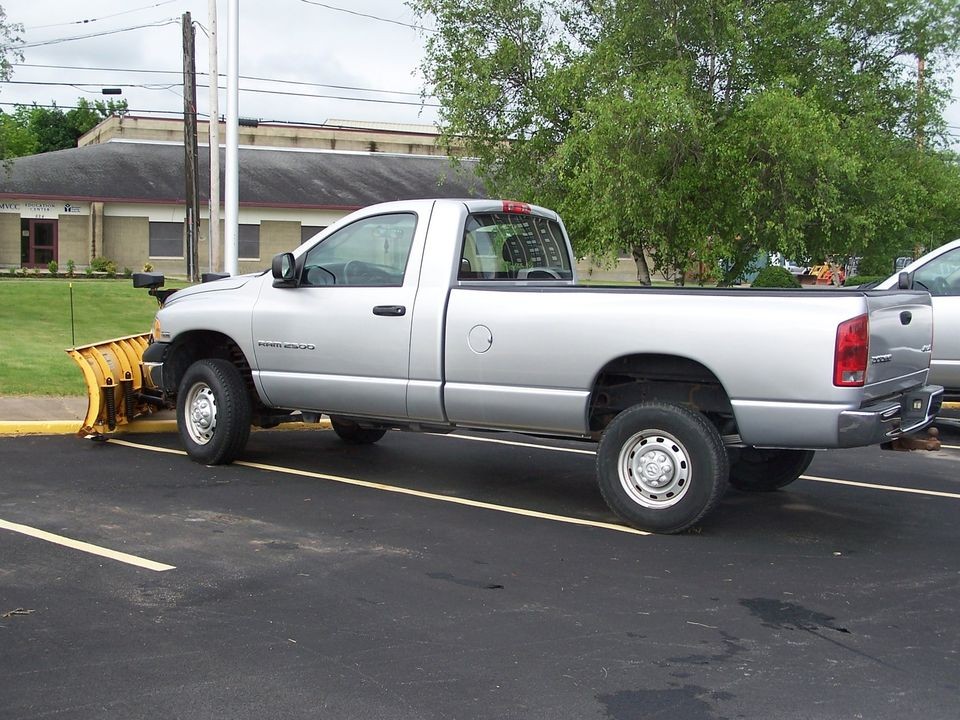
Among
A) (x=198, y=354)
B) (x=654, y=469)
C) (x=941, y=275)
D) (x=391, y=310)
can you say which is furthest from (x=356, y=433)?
(x=941, y=275)

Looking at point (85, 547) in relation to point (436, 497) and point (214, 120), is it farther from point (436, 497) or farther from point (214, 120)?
point (214, 120)

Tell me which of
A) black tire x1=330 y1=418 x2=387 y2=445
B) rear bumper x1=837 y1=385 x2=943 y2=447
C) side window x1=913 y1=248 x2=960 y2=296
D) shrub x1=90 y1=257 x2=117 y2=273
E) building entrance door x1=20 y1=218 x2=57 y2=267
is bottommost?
black tire x1=330 y1=418 x2=387 y2=445

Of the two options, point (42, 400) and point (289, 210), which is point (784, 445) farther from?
point (289, 210)

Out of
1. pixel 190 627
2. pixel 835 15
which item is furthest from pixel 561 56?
pixel 190 627

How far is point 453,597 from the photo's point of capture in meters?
5.82

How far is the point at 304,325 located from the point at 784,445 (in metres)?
3.73

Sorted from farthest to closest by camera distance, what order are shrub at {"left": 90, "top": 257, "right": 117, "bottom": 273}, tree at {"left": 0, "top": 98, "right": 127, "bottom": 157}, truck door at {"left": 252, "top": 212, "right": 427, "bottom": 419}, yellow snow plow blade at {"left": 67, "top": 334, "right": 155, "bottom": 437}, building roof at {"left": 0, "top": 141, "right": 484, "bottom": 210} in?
tree at {"left": 0, "top": 98, "right": 127, "bottom": 157} < building roof at {"left": 0, "top": 141, "right": 484, "bottom": 210} < shrub at {"left": 90, "top": 257, "right": 117, "bottom": 273} < yellow snow plow blade at {"left": 67, "top": 334, "right": 155, "bottom": 437} < truck door at {"left": 252, "top": 212, "right": 427, "bottom": 419}

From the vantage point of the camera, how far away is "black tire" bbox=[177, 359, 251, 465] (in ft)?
29.9

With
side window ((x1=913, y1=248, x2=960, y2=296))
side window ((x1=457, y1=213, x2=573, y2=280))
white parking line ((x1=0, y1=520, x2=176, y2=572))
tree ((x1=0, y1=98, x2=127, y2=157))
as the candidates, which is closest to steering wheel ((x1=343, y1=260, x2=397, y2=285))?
side window ((x1=457, y1=213, x2=573, y2=280))

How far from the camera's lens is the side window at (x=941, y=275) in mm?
11094

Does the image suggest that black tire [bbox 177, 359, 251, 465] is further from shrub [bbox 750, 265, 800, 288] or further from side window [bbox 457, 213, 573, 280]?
shrub [bbox 750, 265, 800, 288]

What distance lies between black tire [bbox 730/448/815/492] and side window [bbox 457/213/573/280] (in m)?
2.04

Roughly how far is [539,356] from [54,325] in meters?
17.7

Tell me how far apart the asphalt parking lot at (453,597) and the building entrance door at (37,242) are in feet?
128
